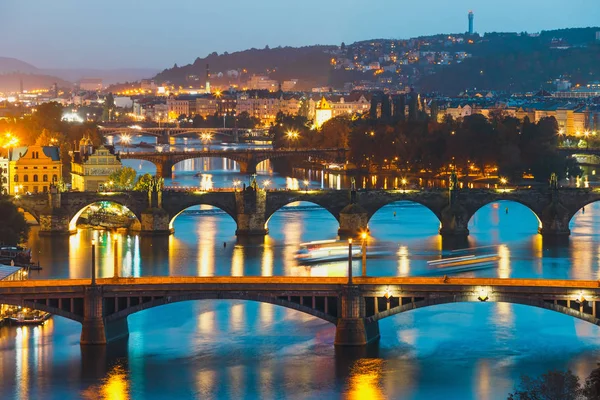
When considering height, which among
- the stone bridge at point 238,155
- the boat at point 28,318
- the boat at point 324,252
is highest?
the stone bridge at point 238,155

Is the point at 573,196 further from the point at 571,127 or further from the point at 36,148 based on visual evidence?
the point at 571,127

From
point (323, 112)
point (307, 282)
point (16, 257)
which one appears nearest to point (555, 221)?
point (16, 257)

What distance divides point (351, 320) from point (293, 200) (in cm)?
2117

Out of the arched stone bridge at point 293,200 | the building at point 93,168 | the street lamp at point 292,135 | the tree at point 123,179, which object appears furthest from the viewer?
the street lamp at point 292,135

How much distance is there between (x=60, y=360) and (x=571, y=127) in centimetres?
7772

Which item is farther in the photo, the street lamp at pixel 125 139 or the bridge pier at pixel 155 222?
the street lamp at pixel 125 139

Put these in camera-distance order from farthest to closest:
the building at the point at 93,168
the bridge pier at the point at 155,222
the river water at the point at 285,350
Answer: the building at the point at 93,168 → the bridge pier at the point at 155,222 → the river water at the point at 285,350

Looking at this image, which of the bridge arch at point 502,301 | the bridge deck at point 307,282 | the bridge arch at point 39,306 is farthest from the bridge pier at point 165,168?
the bridge arch at point 502,301

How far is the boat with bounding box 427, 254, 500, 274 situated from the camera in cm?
4300

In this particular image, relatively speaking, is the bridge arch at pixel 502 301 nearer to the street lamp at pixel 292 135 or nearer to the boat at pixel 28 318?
the boat at pixel 28 318

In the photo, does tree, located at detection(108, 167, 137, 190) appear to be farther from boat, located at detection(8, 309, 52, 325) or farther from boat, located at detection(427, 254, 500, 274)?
boat, located at detection(8, 309, 52, 325)

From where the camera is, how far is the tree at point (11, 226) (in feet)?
146

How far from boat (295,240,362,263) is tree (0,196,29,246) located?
8347 millimetres

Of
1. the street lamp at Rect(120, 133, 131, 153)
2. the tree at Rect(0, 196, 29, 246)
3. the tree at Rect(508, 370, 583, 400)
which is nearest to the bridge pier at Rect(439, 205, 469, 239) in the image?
the tree at Rect(0, 196, 29, 246)
